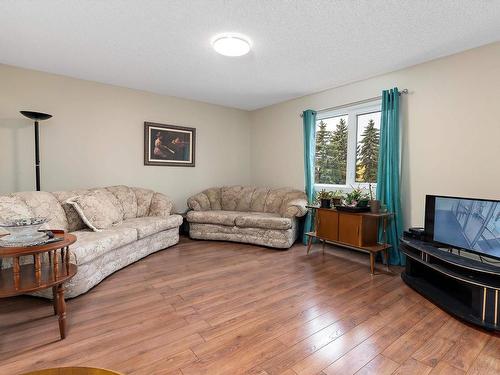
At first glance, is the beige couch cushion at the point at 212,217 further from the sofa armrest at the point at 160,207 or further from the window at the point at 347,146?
the window at the point at 347,146

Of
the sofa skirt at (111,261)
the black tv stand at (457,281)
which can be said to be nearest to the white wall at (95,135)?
the sofa skirt at (111,261)

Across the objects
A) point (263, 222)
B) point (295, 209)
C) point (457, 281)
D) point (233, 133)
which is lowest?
point (457, 281)

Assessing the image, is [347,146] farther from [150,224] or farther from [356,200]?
[150,224]

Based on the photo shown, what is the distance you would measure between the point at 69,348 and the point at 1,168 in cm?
287

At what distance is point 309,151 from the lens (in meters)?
4.25

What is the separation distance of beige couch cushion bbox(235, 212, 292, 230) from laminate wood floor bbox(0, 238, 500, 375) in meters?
1.01

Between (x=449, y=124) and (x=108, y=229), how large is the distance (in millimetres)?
4092

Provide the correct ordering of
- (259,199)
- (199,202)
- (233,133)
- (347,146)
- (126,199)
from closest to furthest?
(126,199) → (347,146) → (199,202) → (259,199) → (233,133)

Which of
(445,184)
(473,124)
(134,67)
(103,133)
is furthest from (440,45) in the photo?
(103,133)

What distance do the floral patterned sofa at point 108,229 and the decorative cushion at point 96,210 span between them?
6 centimetres

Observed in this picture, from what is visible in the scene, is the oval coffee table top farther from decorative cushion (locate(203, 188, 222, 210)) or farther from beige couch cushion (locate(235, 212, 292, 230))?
decorative cushion (locate(203, 188, 222, 210))

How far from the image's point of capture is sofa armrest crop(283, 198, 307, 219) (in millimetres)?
3932

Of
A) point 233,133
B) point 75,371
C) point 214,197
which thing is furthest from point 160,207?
point 75,371

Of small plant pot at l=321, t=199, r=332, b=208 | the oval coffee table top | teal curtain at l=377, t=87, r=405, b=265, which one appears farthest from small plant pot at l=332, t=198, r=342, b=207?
the oval coffee table top
